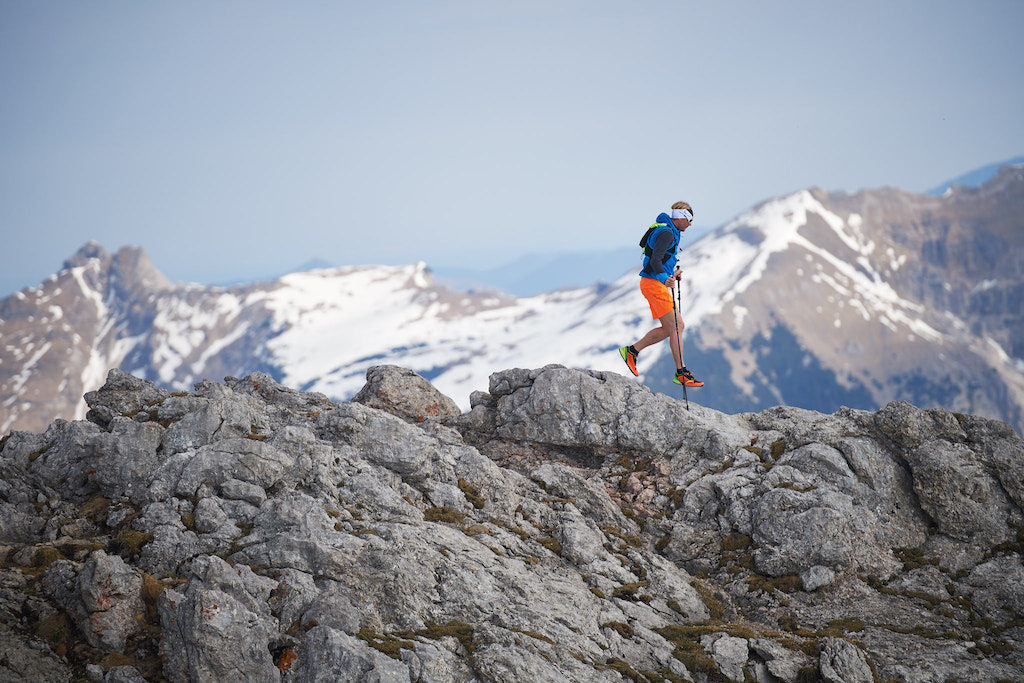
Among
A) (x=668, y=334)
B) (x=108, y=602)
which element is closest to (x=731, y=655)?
(x=668, y=334)

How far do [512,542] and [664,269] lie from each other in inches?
479

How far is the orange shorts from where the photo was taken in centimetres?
2714

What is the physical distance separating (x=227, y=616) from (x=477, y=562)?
7.34 meters

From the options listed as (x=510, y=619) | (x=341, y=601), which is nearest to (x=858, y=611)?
(x=510, y=619)

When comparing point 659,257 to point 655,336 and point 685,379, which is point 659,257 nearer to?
point 655,336

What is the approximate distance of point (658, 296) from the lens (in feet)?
89.1

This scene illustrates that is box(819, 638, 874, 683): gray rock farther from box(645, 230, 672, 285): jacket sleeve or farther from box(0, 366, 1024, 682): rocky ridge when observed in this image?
box(645, 230, 672, 285): jacket sleeve

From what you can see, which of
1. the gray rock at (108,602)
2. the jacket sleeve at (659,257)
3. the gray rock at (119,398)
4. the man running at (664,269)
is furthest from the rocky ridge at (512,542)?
the jacket sleeve at (659,257)

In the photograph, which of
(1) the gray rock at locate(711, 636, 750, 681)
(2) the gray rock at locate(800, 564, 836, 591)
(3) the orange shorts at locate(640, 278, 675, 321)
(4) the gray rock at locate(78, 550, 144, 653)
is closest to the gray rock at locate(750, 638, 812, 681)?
(1) the gray rock at locate(711, 636, 750, 681)

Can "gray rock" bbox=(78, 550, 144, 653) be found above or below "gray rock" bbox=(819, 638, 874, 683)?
above

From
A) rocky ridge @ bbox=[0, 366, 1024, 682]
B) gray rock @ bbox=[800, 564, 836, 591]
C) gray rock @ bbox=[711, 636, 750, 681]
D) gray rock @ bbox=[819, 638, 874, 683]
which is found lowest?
gray rock @ bbox=[819, 638, 874, 683]

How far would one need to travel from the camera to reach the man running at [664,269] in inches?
1035

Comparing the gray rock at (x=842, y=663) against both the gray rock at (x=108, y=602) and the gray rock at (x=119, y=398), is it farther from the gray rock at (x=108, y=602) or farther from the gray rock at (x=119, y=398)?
the gray rock at (x=119, y=398)

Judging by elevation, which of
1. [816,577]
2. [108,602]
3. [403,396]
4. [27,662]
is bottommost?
[816,577]
